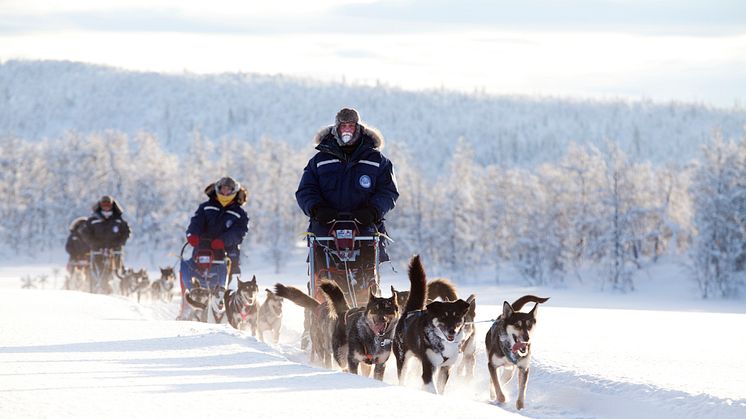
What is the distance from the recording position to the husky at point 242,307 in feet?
37.5

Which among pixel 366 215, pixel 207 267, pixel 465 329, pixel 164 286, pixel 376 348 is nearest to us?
pixel 376 348

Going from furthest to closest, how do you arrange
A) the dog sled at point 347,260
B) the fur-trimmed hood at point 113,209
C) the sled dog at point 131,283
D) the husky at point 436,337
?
1. the sled dog at point 131,283
2. the fur-trimmed hood at point 113,209
3. the dog sled at point 347,260
4. the husky at point 436,337

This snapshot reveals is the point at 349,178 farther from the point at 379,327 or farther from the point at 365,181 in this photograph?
the point at 379,327

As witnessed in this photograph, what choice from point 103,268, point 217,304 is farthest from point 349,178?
point 103,268

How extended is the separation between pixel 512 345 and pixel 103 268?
13.5 meters

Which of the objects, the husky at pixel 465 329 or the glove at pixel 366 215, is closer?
the husky at pixel 465 329

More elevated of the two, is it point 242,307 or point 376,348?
point 376,348

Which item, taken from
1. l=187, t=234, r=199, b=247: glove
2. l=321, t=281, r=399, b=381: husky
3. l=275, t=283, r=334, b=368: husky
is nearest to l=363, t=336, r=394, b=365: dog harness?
l=321, t=281, r=399, b=381: husky

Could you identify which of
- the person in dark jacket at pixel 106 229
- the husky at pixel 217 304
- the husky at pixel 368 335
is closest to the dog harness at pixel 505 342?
the husky at pixel 368 335

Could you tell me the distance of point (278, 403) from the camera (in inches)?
204

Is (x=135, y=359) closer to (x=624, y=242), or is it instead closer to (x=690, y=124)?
(x=624, y=242)

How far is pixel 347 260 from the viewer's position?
8602 mm

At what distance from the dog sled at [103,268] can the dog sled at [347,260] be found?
35.3 feet

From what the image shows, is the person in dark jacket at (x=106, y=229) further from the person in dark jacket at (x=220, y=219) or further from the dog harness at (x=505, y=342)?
the dog harness at (x=505, y=342)
